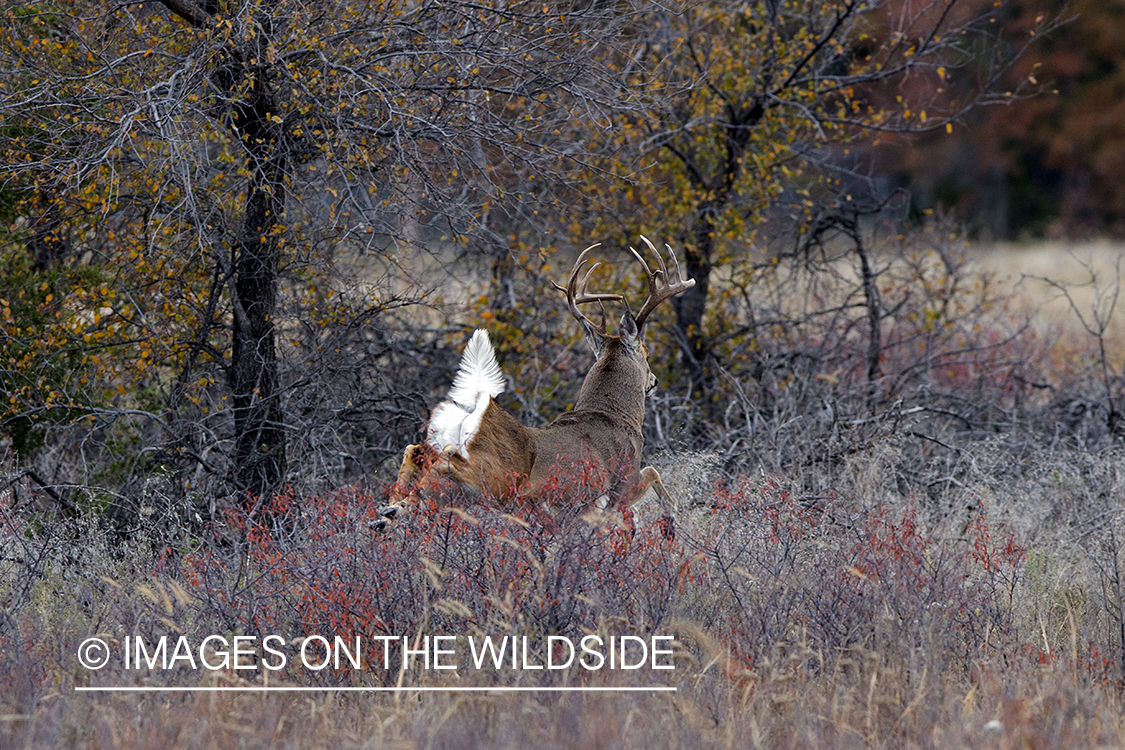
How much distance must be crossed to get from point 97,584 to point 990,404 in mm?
7122

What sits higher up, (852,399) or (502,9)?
(502,9)

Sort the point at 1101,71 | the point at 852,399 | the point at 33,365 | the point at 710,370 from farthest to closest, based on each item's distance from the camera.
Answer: the point at 1101,71 < the point at 710,370 < the point at 852,399 < the point at 33,365

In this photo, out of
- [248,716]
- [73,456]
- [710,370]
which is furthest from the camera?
[710,370]

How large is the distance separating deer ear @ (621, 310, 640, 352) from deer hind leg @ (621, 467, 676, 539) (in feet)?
3.39

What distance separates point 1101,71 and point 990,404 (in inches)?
1155

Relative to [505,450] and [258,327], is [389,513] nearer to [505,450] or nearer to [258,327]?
[505,450]

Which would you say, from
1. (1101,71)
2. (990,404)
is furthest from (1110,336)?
(1101,71)

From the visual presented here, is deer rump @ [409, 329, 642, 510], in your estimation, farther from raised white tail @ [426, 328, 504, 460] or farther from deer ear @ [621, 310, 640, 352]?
deer ear @ [621, 310, 640, 352]

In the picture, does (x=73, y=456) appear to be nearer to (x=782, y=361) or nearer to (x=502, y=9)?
(x=502, y=9)

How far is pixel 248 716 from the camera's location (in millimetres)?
4332

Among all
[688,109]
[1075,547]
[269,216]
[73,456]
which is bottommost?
[1075,547]

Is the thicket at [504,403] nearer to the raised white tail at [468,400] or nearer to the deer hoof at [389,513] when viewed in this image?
the deer hoof at [389,513]

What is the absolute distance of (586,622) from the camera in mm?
5242

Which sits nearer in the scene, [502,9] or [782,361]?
[502,9]
